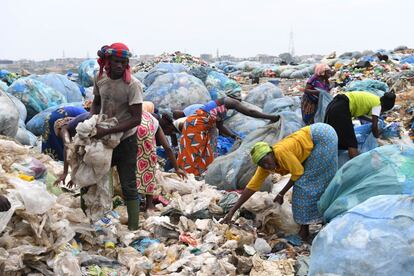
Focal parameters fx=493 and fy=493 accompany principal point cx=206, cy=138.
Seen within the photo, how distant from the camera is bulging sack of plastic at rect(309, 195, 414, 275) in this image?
73.9 inches

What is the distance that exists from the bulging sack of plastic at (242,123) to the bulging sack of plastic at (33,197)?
3748mm

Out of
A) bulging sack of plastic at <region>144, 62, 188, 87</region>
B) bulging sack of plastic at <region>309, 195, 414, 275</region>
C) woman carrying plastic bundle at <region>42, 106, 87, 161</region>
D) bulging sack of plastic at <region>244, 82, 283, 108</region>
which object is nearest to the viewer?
bulging sack of plastic at <region>309, 195, 414, 275</region>

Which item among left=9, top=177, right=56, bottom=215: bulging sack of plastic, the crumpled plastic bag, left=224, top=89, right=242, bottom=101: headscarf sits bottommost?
the crumpled plastic bag

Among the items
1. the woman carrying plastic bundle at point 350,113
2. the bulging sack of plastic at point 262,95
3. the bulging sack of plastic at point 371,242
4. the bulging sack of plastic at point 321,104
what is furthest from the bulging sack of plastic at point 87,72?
the bulging sack of plastic at point 371,242

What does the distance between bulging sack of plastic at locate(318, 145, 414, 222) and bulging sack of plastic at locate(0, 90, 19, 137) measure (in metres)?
3.34

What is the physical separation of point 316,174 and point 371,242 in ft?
5.38

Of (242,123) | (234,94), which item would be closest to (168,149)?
(234,94)

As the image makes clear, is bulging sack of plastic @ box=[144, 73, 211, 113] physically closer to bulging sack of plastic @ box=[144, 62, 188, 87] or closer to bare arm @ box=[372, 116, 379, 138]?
bulging sack of plastic @ box=[144, 62, 188, 87]

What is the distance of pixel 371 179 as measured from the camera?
9.58 ft

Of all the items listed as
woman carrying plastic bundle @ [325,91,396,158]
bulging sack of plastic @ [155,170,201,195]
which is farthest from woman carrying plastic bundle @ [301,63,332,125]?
bulging sack of plastic @ [155,170,201,195]

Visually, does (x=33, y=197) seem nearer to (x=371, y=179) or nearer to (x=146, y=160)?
(x=146, y=160)

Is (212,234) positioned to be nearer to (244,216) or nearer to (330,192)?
(244,216)

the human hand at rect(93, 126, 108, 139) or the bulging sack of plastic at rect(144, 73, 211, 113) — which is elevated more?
the human hand at rect(93, 126, 108, 139)

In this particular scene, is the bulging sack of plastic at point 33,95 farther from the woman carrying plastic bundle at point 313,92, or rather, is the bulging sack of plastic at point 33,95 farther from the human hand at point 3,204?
the human hand at point 3,204
